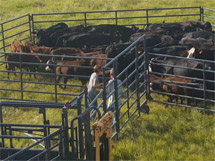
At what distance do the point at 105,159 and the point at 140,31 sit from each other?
12.2 m

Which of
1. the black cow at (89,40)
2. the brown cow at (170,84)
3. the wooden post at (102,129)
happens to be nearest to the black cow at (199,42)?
the black cow at (89,40)

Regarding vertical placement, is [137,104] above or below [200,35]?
below

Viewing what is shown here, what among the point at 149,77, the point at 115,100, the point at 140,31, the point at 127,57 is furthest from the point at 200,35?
the point at 115,100

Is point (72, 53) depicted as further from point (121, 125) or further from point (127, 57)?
point (121, 125)

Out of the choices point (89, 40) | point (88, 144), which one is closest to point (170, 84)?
point (88, 144)

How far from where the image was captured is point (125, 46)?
16.3 metres

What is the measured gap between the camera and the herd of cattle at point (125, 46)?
13.7 metres

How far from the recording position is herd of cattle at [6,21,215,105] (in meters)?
13.7

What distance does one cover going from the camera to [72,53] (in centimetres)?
1661

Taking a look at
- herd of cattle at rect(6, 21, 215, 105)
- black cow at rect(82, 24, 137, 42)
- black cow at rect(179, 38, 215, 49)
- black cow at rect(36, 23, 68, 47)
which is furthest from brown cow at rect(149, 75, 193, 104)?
black cow at rect(36, 23, 68, 47)

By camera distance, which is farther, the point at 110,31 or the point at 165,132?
the point at 110,31

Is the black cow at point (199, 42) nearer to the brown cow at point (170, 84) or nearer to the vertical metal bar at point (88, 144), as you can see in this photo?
the brown cow at point (170, 84)

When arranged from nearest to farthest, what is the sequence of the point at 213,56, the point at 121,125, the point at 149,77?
the point at 121,125 → the point at 149,77 → the point at 213,56

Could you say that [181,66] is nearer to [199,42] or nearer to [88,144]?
[199,42]
